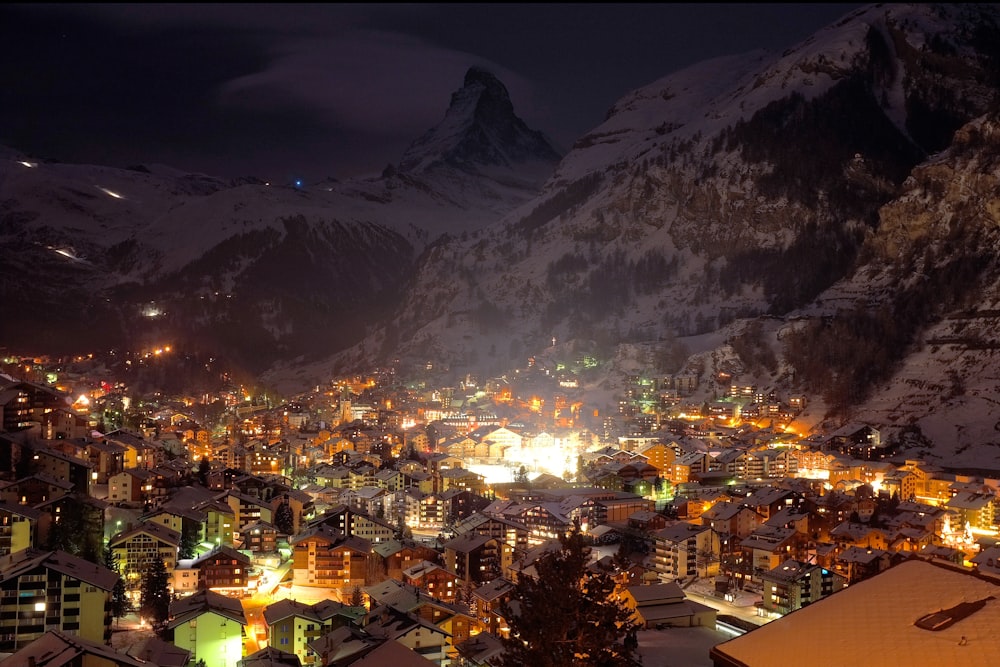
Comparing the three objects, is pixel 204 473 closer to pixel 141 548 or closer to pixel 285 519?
pixel 285 519

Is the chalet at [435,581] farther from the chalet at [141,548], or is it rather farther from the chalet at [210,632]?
the chalet at [141,548]

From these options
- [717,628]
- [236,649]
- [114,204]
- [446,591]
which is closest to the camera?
[236,649]

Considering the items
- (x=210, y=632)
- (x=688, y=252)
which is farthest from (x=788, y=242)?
(x=210, y=632)

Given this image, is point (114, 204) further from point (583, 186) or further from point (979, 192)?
point (979, 192)

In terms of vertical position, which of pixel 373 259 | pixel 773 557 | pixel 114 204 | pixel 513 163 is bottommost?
pixel 773 557

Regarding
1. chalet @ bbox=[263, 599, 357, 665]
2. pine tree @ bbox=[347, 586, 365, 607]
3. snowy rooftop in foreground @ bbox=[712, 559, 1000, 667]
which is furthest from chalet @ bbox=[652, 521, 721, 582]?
snowy rooftop in foreground @ bbox=[712, 559, 1000, 667]

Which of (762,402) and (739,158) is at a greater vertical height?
(739,158)

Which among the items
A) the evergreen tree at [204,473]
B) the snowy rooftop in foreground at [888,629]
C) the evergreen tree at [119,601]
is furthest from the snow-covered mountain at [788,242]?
the snowy rooftop in foreground at [888,629]

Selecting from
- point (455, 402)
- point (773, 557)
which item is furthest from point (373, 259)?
point (773, 557)
